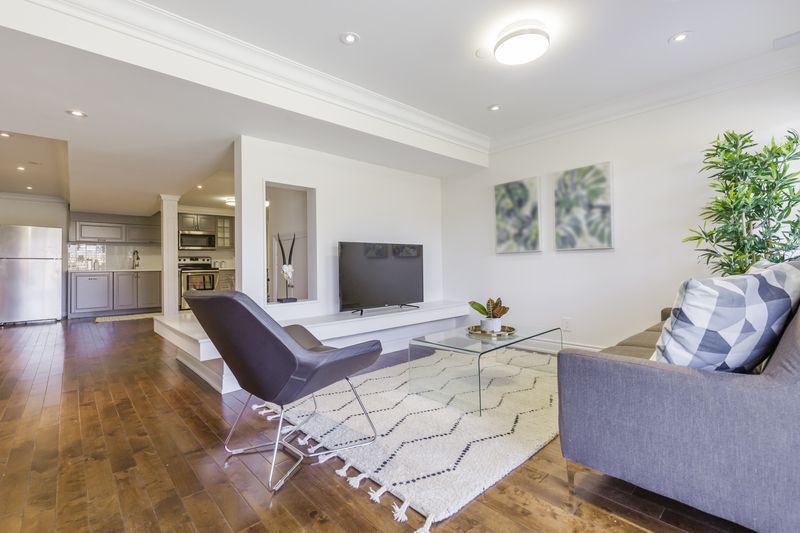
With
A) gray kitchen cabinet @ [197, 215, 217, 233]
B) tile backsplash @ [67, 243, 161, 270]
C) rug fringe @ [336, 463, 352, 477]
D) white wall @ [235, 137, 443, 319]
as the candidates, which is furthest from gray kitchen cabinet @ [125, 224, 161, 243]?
rug fringe @ [336, 463, 352, 477]

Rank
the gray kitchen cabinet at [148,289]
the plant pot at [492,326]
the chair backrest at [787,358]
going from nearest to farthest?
the chair backrest at [787,358] → the plant pot at [492,326] → the gray kitchen cabinet at [148,289]

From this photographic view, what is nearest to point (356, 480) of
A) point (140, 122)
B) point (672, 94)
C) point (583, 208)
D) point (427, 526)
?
point (427, 526)

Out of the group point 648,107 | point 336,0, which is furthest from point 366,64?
point 648,107

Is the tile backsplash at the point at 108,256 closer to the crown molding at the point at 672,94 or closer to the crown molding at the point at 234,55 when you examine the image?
the crown molding at the point at 234,55

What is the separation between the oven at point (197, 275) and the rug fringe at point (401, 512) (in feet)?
25.9

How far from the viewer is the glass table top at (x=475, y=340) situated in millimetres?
2488

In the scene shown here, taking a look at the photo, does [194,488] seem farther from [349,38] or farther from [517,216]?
[517,216]

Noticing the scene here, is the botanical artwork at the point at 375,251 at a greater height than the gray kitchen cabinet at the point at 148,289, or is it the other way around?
the botanical artwork at the point at 375,251

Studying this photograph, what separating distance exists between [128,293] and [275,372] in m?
8.34

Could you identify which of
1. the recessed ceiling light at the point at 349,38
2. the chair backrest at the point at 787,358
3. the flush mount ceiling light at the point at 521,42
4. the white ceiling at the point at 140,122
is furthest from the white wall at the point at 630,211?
the recessed ceiling light at the point at 349,38

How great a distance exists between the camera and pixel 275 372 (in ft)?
5.68

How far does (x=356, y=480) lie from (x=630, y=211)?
3379 millimetres

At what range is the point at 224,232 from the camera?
8.74m

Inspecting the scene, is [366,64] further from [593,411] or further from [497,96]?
[593,411]
